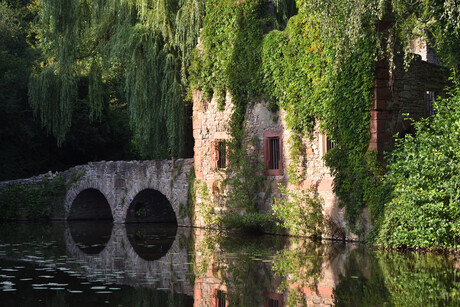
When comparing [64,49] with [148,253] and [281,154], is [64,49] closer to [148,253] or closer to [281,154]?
[281,154]

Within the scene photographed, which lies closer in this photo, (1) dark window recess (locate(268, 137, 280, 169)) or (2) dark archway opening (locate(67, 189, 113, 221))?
(1) dark window recess (locate(268, 137, 280, 169))

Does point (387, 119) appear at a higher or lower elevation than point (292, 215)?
higher

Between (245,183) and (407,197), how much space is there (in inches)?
239

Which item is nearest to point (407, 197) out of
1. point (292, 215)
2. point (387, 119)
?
point (387, 119)

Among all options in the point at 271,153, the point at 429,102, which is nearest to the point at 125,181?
the point at 271,153

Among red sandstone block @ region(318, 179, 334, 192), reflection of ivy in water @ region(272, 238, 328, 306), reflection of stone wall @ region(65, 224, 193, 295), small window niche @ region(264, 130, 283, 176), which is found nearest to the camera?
reflection of ivy in water @ region(272, 238, 328, 306)

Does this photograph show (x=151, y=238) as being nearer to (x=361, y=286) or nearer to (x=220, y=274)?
(x=220, y=274)

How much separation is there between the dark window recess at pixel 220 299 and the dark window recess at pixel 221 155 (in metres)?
10.5

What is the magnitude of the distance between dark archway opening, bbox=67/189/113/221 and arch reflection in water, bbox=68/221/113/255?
820 millimetres

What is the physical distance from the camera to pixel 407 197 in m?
13.4

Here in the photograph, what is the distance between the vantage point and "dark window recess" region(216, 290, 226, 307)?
8.55 metres

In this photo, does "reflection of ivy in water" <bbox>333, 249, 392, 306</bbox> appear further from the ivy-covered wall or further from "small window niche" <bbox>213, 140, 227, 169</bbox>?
"small window niche" <bbox>213, 140, 227, 169</bbox>

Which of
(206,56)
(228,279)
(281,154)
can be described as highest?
(206,56)

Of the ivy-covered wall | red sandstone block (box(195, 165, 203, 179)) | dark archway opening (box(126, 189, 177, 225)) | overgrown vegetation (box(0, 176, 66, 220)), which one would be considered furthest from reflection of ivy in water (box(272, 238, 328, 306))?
overgrown vegetation (box(0, 176, 66, 220))
